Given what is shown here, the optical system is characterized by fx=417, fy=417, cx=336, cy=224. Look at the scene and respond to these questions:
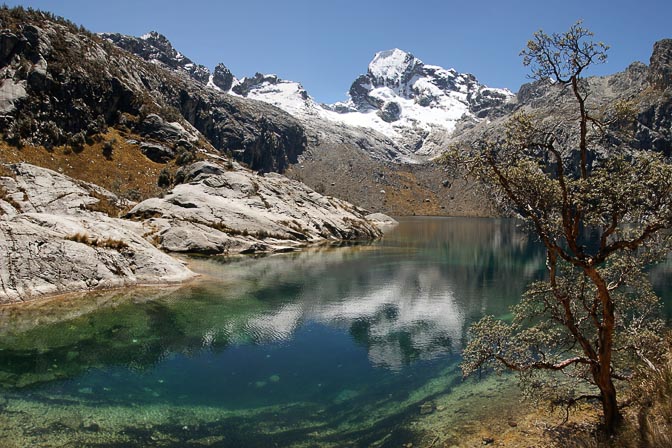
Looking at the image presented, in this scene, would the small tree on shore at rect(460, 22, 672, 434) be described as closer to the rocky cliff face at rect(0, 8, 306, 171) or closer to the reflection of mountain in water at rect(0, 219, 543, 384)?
the reflection of mountain in water at rect(0, 219, 543, 384)

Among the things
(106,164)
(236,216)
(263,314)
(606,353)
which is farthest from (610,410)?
(106,164)

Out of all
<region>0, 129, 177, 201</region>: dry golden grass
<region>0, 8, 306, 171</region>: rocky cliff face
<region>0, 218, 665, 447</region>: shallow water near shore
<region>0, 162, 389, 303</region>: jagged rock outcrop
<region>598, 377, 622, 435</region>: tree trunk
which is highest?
<region>0, 8, 306, 171</region>: rocky cliff face

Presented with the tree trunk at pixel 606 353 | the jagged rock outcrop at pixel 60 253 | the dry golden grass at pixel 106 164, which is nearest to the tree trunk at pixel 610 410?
the tree trunk at pixel 606 353

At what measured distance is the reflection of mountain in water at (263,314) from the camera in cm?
2484

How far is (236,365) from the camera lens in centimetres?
2409

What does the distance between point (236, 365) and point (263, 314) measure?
1043 cm

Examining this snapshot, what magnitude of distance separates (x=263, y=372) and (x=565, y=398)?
14.9 meters

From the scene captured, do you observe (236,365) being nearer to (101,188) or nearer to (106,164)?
(101,188)

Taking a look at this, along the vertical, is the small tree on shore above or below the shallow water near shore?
above

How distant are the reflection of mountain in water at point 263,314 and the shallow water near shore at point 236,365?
145 mm

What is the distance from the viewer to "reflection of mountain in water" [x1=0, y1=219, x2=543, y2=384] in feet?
81.5

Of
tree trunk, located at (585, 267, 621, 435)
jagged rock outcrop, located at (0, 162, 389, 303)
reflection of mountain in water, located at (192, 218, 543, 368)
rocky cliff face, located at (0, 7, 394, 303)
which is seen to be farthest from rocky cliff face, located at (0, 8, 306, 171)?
tree trunk, located at (585, 267, 621, 435)

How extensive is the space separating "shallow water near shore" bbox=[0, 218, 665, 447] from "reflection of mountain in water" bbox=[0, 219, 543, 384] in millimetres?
145

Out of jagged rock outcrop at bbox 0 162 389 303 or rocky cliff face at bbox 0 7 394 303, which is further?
rocky cliff face at bbox 0 7 394 303
